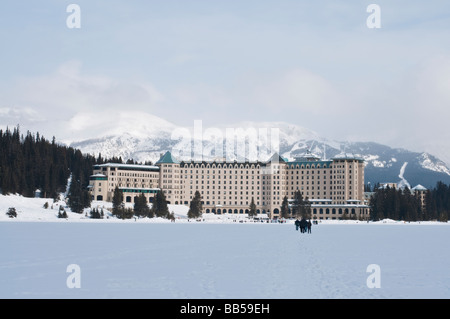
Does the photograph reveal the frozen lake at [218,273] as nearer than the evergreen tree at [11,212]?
Yes

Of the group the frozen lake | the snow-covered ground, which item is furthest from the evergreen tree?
the frozen lake

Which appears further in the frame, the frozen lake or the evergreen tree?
the evergreen tree

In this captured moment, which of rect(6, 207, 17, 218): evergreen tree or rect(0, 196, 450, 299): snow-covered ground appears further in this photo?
rect(6, 207, 17, 218): evergreen tree

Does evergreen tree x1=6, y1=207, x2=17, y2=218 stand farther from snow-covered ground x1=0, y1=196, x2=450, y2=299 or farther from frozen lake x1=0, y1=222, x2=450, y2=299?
frozen lake x1=0, y1=222, x2=450, y2=299

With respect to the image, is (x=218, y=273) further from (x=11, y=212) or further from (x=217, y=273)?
(x=11, y=212)

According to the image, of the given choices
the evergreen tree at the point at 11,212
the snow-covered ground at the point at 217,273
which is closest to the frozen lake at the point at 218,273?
the snow-covered ground at the point at 217,273

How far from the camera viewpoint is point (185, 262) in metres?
51.2

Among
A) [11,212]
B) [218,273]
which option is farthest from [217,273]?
[11,212]

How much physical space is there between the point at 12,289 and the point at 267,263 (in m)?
21.7

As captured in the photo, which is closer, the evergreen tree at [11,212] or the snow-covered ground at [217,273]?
the snow-covered ground at [217,273]

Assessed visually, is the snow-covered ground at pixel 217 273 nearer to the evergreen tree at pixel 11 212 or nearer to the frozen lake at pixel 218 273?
the frozen lake at pixel 218 273
